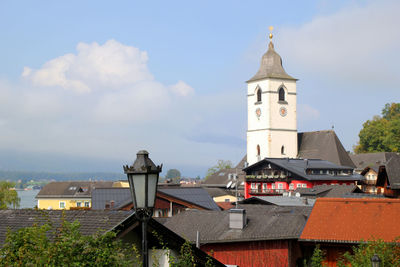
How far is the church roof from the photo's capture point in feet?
293

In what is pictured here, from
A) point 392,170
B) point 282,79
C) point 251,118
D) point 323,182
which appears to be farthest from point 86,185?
point 392,170

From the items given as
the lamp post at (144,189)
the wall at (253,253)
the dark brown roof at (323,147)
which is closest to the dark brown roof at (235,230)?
the wall at (253,253)

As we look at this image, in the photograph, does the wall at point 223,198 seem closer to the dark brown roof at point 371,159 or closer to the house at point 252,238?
the dark brown roof at point 371,159

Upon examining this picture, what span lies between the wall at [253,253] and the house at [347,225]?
101 centimetres

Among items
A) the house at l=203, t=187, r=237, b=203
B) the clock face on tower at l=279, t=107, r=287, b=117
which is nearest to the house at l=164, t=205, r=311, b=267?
the house at l=203, t=187, r=237, b=203

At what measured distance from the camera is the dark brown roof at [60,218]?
942 centimetres

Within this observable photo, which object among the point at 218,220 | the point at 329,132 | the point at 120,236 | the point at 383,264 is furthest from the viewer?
the point at 329,132

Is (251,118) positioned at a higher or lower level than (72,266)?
higher

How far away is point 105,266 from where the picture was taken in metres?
7.52

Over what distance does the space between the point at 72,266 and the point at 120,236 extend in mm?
1598

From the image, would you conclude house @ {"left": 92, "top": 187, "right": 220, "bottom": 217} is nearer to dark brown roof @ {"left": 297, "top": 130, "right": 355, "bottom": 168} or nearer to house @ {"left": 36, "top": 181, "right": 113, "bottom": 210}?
dark brown roof @ {"left": 297, "top": 130, "right": 355, "bottom": 168}

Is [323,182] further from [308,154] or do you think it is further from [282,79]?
[282,79]

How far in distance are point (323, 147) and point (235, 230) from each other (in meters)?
60.9

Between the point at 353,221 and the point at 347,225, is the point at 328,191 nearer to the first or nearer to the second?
the point at 353,221
